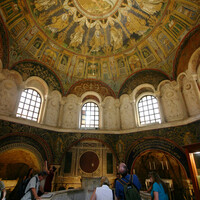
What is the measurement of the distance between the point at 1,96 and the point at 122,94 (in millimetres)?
9080

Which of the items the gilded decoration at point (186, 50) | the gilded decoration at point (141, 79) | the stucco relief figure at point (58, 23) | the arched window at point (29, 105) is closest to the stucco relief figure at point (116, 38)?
the gilded decoration at point (141, 79)

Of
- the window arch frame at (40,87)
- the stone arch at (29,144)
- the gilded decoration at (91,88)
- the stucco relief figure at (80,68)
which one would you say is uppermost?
the stucco relief figure at (80,68)

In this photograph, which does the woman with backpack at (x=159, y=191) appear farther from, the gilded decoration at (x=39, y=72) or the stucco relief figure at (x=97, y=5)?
the stucco relief figure at (x=97, y=5)

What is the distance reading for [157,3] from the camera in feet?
34.3

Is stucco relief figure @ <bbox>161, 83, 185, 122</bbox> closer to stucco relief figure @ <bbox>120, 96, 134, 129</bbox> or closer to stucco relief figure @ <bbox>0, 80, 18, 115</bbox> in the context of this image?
stucco relief figure @ <bbox>120, 96, 134, 129</bbox>

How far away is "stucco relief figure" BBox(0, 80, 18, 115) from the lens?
30.5ft

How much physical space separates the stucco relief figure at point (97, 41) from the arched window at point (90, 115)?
507 cm

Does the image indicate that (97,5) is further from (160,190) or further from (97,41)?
(160,190)

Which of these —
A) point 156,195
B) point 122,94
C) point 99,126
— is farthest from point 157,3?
point 156,195

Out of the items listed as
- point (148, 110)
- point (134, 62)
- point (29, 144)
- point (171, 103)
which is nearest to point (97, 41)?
point (134, 62)

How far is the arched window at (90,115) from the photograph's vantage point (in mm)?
12625

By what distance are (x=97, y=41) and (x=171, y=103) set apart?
8.08 m

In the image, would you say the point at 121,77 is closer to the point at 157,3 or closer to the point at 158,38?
the point at 158,38

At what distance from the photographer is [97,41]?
43.4 feet
